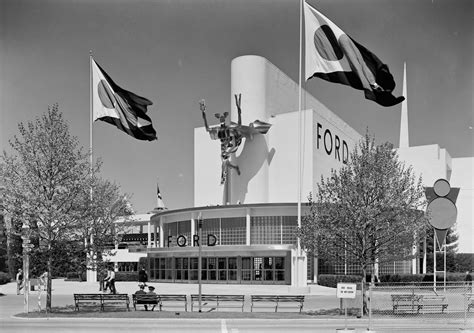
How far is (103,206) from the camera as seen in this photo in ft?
83.8

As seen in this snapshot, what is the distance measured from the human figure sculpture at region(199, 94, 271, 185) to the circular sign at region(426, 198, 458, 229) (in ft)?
69.6

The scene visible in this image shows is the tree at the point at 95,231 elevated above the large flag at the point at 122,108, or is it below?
below

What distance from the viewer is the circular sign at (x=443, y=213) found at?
36.8 metres

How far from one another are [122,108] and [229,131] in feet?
63.2

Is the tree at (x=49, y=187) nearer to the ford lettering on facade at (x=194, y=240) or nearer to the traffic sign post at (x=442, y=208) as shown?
the traffic sign post at (x=442, y=208)

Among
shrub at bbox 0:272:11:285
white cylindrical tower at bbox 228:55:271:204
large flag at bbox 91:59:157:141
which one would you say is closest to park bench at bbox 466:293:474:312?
large flag at bbox 91:59:157:141

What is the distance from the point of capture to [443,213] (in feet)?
125

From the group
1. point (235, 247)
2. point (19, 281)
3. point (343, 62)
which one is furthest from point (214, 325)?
point (235, 247)

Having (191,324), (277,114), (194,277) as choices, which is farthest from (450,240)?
(191,324)

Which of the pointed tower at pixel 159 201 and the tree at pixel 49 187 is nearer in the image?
the tree at pixel 49 187

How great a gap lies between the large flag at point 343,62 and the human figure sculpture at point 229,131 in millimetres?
24856

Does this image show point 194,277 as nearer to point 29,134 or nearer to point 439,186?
point 439,186

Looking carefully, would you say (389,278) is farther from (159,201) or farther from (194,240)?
(159,201)

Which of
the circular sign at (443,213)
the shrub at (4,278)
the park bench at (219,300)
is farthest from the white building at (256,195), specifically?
the park bench at (219,300)
